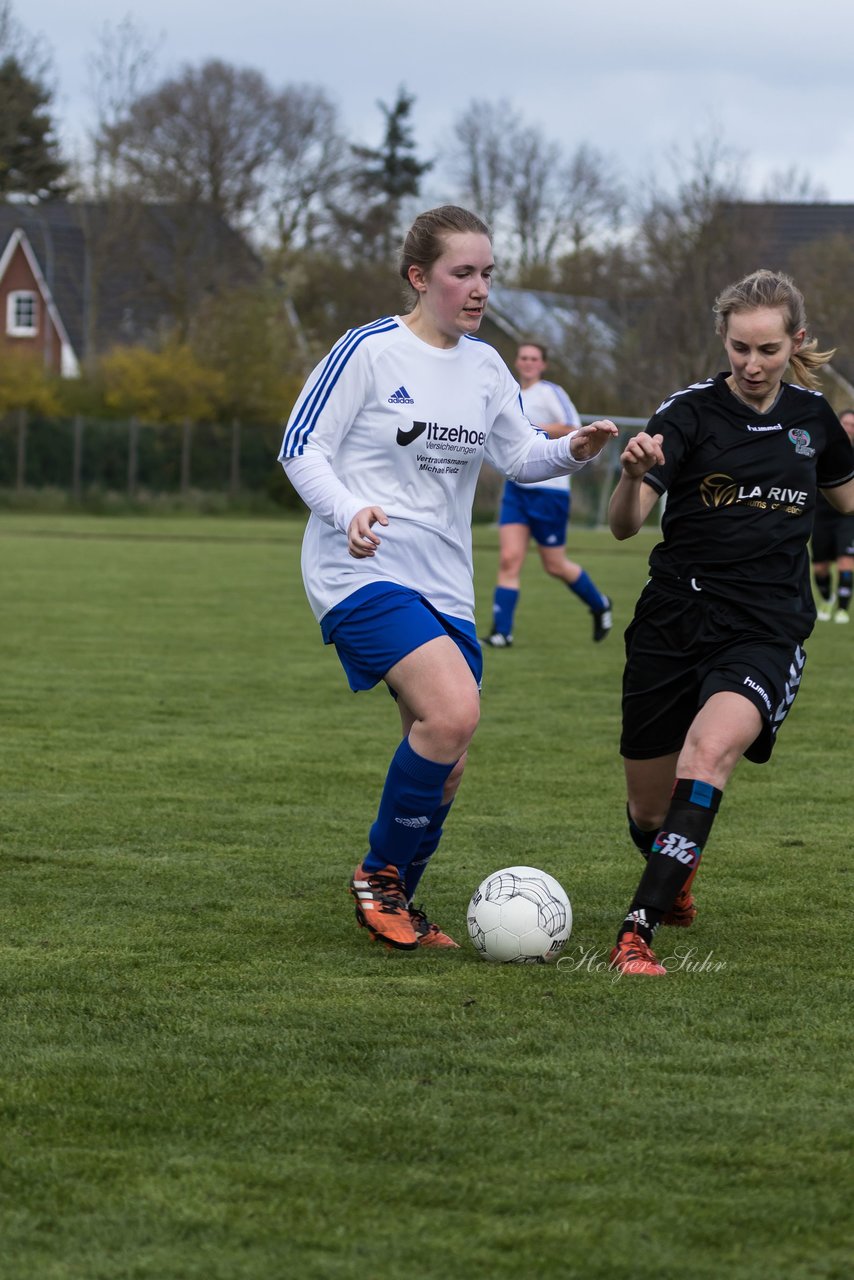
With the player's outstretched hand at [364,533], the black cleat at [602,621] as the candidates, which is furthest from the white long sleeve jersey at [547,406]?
the player's outstretched hand at [364,533]

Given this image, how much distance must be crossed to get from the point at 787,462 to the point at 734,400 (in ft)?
0.75

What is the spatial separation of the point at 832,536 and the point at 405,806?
1304 cm

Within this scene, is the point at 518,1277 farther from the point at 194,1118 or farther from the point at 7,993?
the point at 7,993

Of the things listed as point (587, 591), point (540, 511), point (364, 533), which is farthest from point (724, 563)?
point (587, 591)

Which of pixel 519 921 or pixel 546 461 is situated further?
pixel 546 461

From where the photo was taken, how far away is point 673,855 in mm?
4703

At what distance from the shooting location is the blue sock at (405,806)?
4.97 m

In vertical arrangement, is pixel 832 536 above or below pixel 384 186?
below

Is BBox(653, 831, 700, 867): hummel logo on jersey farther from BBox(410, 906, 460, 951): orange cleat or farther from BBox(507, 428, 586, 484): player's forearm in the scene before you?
BBox(507, 428, 586, 484): player's forearm

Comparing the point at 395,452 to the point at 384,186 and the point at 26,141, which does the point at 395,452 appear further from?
the point at 384,186

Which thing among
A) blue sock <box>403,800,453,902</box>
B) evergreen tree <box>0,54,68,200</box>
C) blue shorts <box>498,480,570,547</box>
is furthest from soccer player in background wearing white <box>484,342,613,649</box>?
evergreen tree <box>0,54,68,200</box>

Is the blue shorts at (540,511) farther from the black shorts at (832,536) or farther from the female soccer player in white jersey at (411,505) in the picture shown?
the female soccer player in white jersey at (411,505)

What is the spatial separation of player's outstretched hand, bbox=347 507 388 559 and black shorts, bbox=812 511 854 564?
1267cm

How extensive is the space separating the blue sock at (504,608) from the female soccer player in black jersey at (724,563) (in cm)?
877
